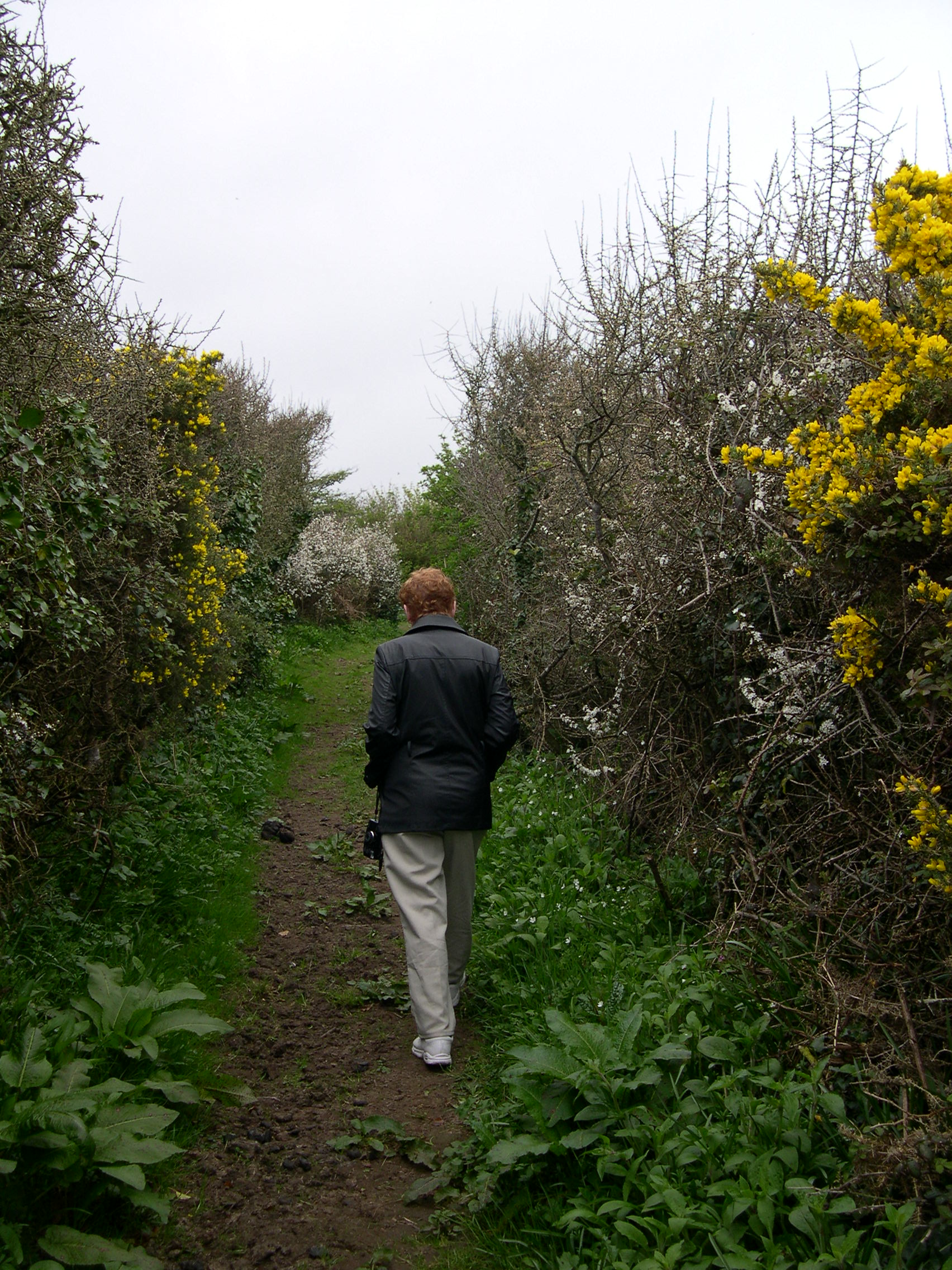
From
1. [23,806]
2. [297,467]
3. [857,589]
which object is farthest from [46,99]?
[297,467]

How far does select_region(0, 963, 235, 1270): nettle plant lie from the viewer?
257 cm

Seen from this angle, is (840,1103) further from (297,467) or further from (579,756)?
(297,467)

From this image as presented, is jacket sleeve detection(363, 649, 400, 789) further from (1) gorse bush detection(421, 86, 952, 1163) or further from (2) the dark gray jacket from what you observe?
(1) gorse bush detection(421, 86, 952, 1163)

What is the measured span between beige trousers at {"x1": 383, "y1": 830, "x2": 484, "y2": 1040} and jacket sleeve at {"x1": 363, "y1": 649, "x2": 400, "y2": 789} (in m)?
0.32

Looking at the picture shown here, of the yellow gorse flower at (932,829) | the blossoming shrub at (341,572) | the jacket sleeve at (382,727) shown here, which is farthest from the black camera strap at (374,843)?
the blossoming shrub at (341,572)

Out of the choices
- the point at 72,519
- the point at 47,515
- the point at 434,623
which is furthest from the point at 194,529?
the point at 434,623

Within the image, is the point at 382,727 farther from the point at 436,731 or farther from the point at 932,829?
the point at 932,829

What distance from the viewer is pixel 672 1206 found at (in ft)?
8.31

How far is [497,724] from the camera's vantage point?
4.36 meters

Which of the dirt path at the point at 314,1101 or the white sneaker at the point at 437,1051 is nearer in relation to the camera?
the dirt path at the point at 314,1101

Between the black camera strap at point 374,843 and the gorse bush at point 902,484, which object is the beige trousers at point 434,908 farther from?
the gorse bush at point 902,484

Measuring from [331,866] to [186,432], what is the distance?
177 inches

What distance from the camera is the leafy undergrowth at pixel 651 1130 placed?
8.01ft

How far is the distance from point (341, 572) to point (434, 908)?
17797 millimetres
